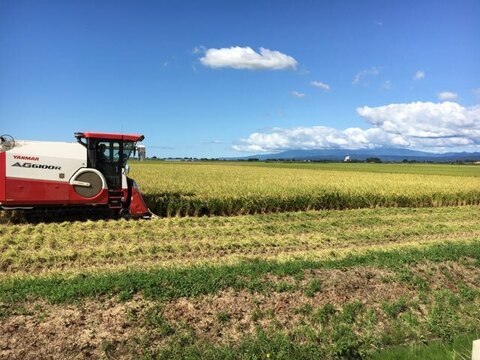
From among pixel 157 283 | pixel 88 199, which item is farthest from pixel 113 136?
pixel 157 283

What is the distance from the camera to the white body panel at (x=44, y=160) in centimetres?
1356

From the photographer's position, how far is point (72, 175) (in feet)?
46.3

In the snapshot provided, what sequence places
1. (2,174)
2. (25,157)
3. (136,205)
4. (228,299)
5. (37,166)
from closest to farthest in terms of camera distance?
(228,299), (2,174), (25,157), (37,166), (136,205)

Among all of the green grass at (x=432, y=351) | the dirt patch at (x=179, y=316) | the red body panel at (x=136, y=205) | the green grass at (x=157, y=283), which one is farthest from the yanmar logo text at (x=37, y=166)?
the green grass at (x=432, y=351)

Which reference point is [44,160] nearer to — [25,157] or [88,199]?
[25,157]

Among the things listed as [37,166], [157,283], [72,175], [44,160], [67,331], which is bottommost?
[67,331]

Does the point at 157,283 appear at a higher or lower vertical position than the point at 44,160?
lower

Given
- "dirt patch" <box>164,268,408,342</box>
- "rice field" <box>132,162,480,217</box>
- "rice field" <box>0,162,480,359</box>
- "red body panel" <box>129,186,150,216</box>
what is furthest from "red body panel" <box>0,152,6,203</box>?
"dirt patch" <box>164,268,408,342</box>

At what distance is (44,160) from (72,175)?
942mm

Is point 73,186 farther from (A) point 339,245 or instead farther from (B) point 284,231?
(A) point 339,245

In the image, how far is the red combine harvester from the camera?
13602 mm

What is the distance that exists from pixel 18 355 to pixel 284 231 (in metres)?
9.71

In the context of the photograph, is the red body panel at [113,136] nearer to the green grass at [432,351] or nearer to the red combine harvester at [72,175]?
the red combine harvester at [72,175]

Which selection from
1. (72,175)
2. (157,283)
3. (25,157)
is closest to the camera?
(157,283)
